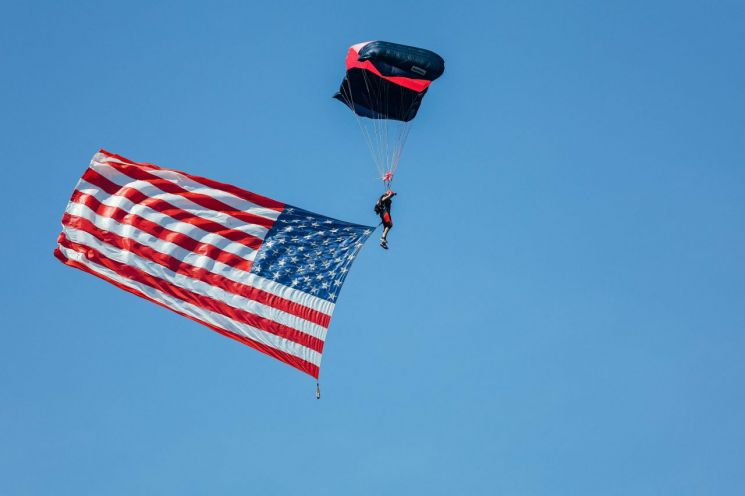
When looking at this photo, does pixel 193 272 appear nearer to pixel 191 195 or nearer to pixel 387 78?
pixel 191 195

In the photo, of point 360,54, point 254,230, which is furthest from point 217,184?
point 360,54

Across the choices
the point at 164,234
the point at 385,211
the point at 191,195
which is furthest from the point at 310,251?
the point at 385,211

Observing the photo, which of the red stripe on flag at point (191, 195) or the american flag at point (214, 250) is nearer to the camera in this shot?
the american flag at point (214, 250)

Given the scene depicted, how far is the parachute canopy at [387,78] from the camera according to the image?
30094mm

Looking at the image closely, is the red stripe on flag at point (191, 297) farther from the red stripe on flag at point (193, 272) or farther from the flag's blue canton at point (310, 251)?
the flag's blue canton at point (310, 251)

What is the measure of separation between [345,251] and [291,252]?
111cm

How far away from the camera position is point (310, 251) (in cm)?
2684

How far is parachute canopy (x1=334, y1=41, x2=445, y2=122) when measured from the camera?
3009cm

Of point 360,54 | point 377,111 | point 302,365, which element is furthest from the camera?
point 377,111

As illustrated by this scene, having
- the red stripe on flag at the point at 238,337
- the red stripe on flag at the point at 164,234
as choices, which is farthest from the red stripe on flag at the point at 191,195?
the red stripe on flag at the point at 238,337

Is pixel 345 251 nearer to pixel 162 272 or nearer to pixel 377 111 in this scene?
pixel 162 272

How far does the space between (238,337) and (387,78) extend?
26.6 feet

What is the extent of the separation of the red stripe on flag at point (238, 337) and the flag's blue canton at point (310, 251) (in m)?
1.38

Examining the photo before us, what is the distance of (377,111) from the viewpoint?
1280 inches
